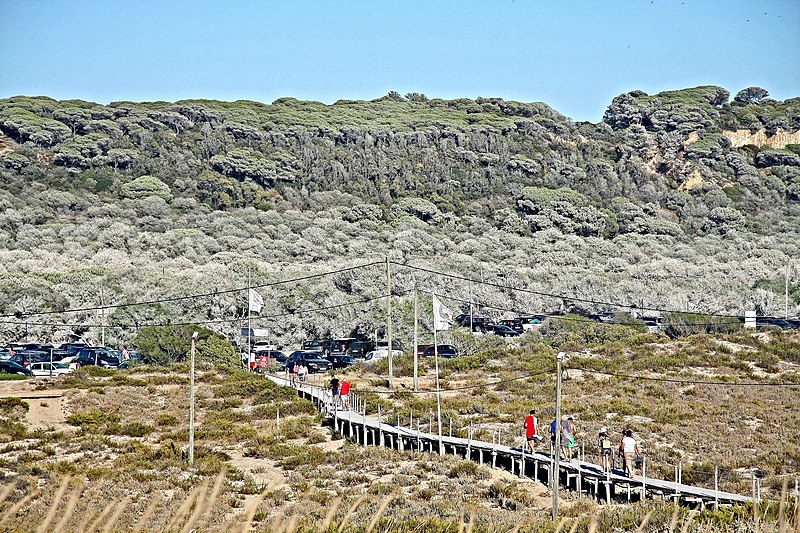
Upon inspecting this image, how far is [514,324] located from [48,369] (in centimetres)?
3226

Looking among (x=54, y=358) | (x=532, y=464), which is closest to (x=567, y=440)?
(x=532, y=464)

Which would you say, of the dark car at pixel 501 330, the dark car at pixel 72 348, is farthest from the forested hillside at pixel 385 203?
the dark car at pixel 501 330

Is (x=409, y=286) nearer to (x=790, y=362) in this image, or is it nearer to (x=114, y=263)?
(x=114, y=263)

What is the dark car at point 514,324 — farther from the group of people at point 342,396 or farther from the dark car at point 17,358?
the group of people at point 342,396

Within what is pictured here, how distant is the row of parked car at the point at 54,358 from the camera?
44312 mm

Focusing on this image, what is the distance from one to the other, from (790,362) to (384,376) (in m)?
19.6

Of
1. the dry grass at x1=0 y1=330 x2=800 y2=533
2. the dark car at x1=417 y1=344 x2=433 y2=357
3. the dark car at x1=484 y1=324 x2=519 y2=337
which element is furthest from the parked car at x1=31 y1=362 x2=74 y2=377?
the dark car at x1=484 y1=324 x2=519 y2=337

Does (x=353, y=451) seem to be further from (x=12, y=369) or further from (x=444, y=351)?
(x=444, y=351)

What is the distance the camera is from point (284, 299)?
2495 inches

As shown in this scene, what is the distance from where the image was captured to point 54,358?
48625 mm

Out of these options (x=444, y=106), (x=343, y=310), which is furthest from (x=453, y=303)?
(x=444, y=106)

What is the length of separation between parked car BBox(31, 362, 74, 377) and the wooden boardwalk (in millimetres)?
16515

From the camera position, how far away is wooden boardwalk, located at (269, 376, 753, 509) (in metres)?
18.3

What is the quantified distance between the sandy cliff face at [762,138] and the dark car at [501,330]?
91.9 metres
